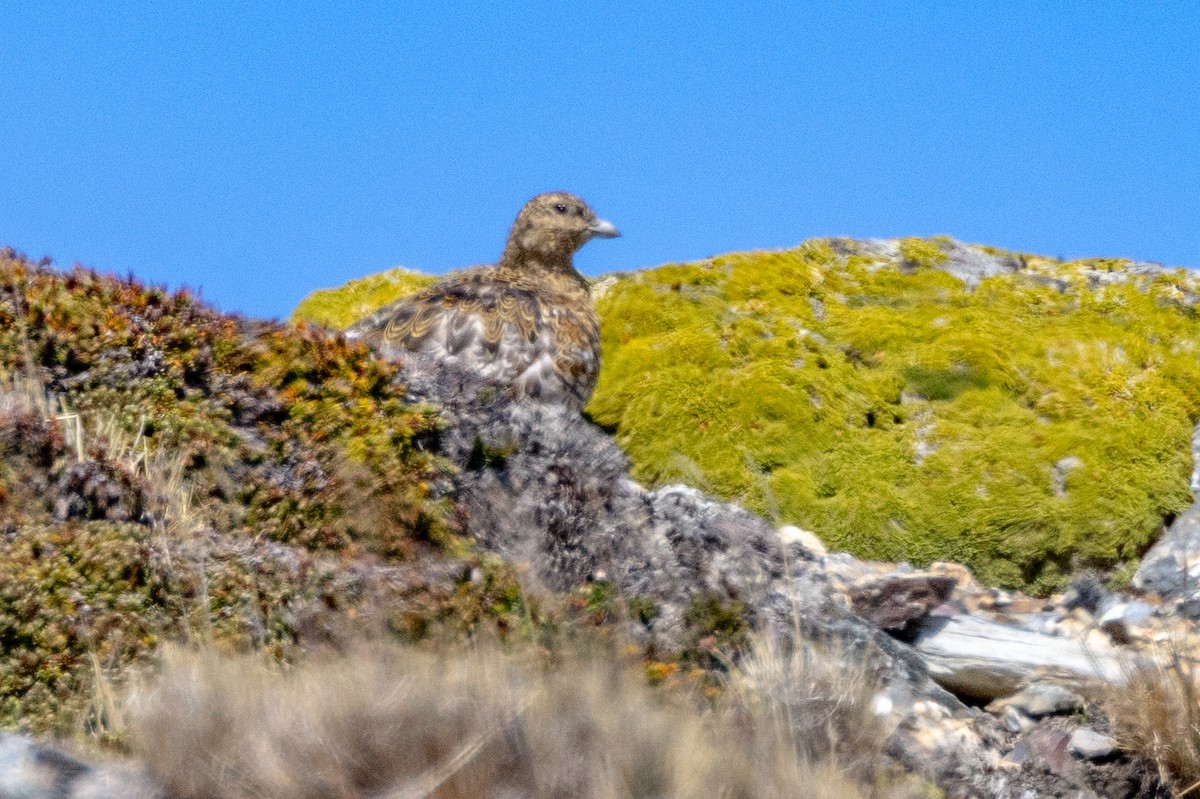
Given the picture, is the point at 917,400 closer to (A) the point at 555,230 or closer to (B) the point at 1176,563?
(B) the point at 1176,563

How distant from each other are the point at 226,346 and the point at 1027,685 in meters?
4.54

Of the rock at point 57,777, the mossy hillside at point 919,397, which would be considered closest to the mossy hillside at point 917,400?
the mossy hillside at point 919,397

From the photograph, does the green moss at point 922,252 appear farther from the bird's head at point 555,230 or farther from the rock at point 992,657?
the rock at point 992,657

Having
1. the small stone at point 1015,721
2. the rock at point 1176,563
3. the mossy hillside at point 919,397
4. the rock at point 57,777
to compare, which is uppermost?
the mossy hillside at point 919,397

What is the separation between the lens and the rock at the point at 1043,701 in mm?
6141

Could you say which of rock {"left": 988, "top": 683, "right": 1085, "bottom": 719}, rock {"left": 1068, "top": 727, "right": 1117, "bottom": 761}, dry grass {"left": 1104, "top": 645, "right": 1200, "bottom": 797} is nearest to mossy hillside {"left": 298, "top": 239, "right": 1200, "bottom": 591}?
rock {"left": 988, "top": 683, "right": 1085, "bottom": 719}

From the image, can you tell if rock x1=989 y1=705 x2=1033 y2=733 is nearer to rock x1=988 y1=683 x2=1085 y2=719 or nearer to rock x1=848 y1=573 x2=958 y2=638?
rock x1=988 y1=683 x2=1085 y2=719

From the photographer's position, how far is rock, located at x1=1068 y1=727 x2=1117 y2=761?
226 inches

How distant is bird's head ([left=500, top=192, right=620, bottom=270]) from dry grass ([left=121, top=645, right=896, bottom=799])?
5434mm

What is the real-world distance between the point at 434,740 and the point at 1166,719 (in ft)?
10.8

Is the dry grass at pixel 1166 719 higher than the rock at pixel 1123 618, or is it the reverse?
the rock at pixel 1123 618

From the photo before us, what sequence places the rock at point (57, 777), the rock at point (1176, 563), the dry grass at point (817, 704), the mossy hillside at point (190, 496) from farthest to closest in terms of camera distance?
the rock at point (1176, 563) < the mossy hillside at point (190, 496) < the dry grass at point (817, 704) < the rock at point (57, 777)

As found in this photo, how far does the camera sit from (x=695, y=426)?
952 centimetres

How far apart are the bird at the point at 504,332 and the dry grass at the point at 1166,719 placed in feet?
12.5
